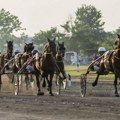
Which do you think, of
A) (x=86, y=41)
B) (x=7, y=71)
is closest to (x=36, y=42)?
(x=86, y=41)

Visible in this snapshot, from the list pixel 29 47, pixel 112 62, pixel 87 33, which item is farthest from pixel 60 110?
pixel 87 33

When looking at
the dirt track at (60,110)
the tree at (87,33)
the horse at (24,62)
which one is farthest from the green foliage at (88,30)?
the dirt track at (60,110)

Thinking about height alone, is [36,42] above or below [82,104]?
above

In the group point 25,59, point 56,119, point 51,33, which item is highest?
point 51,33

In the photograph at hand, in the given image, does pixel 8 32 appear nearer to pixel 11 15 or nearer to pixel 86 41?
pixel 11 15

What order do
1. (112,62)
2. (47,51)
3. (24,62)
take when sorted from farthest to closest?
(24,62)
(47,51)
(112,62)

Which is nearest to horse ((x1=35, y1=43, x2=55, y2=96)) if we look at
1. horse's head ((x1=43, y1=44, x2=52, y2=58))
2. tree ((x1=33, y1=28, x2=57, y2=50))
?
horse's head ((x1=43, y1=44, x2=52, y2=58))

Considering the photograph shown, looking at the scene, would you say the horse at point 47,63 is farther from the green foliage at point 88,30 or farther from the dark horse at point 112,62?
the green foliage at point 88,30

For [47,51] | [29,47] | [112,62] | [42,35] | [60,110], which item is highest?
[42,35]

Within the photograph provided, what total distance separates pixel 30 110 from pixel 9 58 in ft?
36.3

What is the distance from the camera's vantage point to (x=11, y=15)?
141 m

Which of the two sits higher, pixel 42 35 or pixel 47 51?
pixel 42 35

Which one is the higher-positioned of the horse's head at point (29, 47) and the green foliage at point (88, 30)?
the green foliage at point (88, 30)

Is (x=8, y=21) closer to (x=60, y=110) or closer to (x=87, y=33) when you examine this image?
(x=87, y=33)
